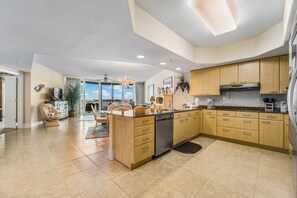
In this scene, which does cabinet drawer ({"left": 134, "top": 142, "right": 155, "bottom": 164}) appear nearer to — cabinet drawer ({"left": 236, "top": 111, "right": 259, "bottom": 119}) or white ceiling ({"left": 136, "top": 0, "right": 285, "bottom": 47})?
white ceiling ({"left": 136, "top": 0, "right": 285, "bottom": 47})

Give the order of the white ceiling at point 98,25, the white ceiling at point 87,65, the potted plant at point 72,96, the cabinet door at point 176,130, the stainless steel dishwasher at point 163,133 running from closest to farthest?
1. the white ceiling at point 98,25
2. the stainless steel dishwasher at point 163,133
3. the cabinet door at point 176,130
4. the white ceiling at point 87,65
5. the potted plant at point 72,96

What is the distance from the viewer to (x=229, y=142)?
141 inches

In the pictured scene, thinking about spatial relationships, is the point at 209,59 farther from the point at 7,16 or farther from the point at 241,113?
the point at 7,16

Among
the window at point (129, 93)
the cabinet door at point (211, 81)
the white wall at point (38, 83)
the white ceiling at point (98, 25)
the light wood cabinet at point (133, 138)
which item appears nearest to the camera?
the white ceiling at point (98, 25)

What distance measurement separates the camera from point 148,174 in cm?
208

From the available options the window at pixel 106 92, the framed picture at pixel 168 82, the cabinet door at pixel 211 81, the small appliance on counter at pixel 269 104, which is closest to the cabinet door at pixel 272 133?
the small appliance on counter at pixel 269 104

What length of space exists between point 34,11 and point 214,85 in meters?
4.27

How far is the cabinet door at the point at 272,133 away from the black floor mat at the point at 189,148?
1.46 m

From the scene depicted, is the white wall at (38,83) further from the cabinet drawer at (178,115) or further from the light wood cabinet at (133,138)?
the cabinet drawer at (178,115)

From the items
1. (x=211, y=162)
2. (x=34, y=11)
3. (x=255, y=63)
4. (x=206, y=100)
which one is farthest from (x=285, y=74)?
(x=34, y=11)

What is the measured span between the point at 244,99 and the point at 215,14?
8.94 feet

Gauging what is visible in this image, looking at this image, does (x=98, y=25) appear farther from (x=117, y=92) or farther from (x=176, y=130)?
(x=117, y=92)

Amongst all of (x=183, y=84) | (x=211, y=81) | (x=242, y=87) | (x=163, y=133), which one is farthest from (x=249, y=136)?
(x=183, y=84)

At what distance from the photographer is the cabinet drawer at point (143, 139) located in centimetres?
222
